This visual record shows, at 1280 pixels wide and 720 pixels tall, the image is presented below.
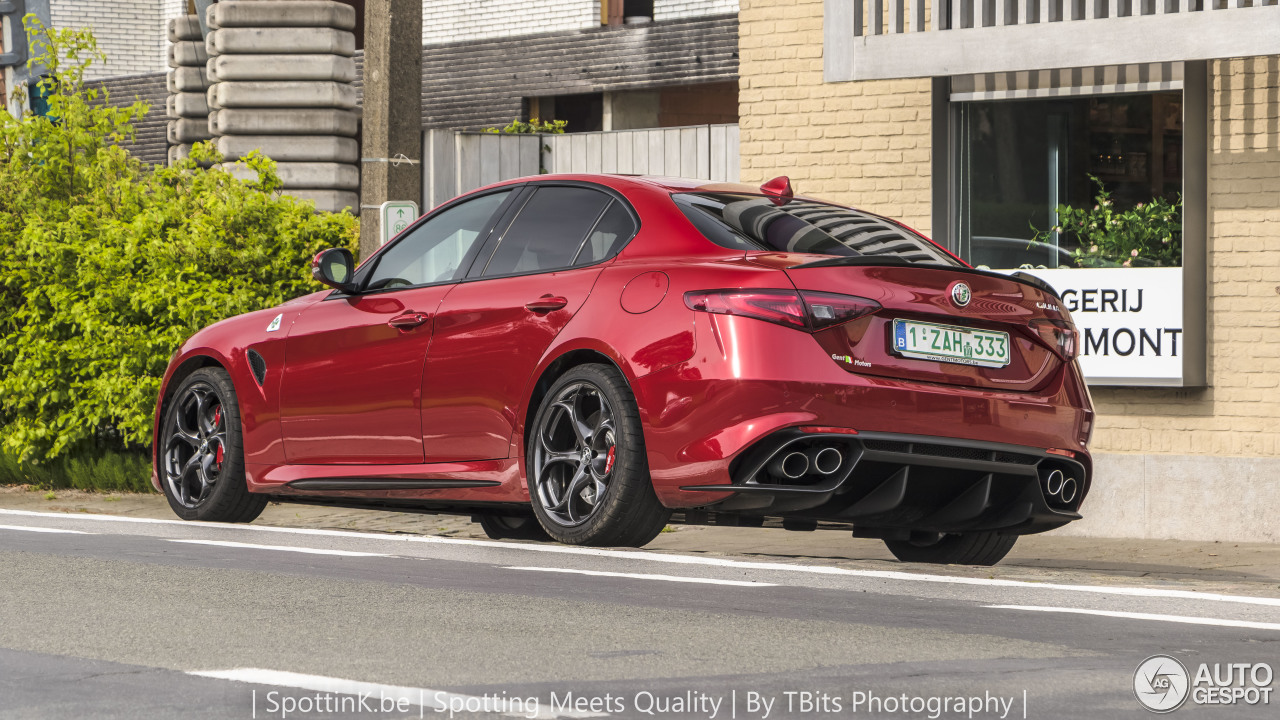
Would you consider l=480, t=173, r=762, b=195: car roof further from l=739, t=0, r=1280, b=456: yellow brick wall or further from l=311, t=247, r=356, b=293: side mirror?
l=739, t=0, r=1280, b=456: yellow brick wall

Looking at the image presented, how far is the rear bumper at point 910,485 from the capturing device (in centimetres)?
657

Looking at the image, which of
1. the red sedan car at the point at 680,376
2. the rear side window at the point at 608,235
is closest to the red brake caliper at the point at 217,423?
the red sedan car at the point at 680,376

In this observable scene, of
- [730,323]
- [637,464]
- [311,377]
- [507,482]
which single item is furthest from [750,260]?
[311,377]

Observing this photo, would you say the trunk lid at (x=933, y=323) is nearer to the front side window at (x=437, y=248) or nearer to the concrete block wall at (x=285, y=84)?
the front side window at (x=437, y=248)

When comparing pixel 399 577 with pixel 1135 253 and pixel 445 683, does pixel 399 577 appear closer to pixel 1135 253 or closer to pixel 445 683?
pixel 445 683

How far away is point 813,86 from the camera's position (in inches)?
517

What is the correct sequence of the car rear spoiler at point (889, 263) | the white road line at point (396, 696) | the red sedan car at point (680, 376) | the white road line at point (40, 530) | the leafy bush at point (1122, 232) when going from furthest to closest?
the leafy bush at point (1122, 232)
the white road line at point (40, 530)
the car rear spoiler at point (889, 263)
the red sedan car at point (680, 376)
the white road line at point (396, 696)

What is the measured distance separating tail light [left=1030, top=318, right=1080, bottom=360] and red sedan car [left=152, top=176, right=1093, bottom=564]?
1 cm

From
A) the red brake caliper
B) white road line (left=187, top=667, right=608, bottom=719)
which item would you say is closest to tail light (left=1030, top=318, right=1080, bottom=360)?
white road line (left=187, top=667, right=608, bottom=719)

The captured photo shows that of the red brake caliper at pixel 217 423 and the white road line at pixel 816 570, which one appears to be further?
the red brake caliper at pixel 217 423

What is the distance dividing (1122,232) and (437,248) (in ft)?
17.7

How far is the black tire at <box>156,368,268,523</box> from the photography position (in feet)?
29.6

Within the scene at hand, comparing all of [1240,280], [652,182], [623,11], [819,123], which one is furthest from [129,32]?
[652,182]

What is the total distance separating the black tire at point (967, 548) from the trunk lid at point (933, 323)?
1007mm
